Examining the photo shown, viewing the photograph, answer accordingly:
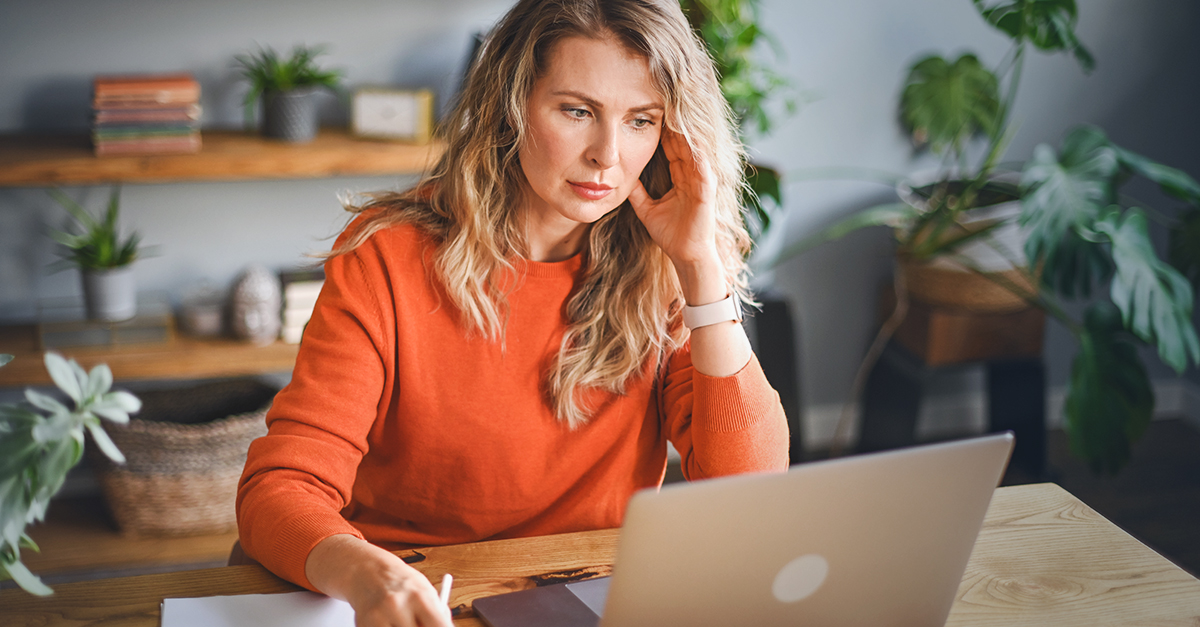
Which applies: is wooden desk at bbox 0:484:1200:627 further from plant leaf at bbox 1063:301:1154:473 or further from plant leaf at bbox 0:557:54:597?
plant leaf at bbox 1063:301:1154:473

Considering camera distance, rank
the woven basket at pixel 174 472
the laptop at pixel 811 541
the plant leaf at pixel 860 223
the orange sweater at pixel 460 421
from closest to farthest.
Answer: the laptop at pixel 811 541 → the orange sweater at pixel 460 421 → the woven basket at pixel 174 472 → the plant leaf at pixel 860 223

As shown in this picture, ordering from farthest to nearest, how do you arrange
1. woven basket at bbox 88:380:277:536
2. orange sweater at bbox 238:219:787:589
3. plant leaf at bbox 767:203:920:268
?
plant leaf at bbox 767:203:920:268
woven basket at bbox 88:380:277:536
orange sweater at bbox 238:219:787:589

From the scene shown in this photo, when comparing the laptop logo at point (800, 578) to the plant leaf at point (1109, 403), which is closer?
the laptop logo at point (800, 578)

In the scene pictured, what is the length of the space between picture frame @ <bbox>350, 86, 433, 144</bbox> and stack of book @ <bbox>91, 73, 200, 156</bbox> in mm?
381

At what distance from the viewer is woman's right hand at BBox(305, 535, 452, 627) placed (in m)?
0.79

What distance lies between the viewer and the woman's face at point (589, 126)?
111 centimetres

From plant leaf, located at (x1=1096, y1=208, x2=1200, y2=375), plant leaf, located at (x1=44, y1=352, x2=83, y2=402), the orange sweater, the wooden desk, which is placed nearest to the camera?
plant leaf, located at (x1=44, y1=352, x2=83, y2=402)

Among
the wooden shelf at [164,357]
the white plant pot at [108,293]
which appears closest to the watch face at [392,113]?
the wooden shelf at [164,357]

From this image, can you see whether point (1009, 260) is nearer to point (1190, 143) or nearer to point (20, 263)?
point (1190, 143)

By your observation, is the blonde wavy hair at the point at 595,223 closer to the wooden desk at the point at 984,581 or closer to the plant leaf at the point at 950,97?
the wooden desk at the point at 984,581

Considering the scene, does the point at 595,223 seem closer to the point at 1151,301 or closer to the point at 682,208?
the point at 682,208

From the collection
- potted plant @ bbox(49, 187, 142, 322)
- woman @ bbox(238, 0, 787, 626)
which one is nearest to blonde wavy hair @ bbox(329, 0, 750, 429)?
woman @ bbox(238, 0, 787, 626)

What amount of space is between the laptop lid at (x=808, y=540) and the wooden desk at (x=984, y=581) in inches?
7.7

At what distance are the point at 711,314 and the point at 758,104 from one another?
1389 mm
